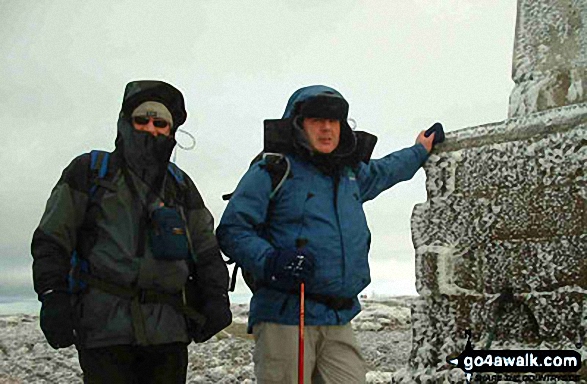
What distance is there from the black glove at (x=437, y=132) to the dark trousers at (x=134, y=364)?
83.8 inches

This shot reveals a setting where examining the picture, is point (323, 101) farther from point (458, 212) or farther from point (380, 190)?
point (458, 212)

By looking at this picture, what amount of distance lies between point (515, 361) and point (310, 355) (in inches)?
47.9

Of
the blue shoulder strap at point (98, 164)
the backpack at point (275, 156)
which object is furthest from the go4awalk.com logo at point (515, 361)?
the blue shoulder strap at point (98, 164)

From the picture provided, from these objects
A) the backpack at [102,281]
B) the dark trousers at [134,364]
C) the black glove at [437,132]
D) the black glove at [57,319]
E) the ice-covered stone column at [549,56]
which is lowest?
the dark trousers at [134,364]

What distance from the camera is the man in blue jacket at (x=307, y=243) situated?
3762mm

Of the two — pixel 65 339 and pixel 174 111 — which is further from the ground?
pixel 174 111

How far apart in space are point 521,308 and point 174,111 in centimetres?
233

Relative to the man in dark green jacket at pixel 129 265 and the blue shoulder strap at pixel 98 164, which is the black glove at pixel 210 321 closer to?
the man in dark green jacket at pixel 129 265

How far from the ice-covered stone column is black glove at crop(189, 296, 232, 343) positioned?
235 cm

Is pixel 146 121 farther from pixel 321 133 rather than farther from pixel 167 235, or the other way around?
pixel 321 133

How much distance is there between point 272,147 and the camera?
411cm

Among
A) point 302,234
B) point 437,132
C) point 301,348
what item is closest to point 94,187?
point 302,234

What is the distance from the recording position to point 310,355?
12.6ft

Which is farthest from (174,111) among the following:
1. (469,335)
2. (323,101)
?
(469,335)
